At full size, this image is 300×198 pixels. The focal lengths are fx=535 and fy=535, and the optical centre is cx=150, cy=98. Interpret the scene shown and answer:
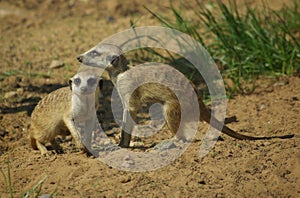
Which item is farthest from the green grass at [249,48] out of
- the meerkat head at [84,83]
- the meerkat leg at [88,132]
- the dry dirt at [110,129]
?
the meerkat leg at [88,132]

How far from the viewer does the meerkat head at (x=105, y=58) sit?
13.9 feet

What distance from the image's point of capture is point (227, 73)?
214 inches

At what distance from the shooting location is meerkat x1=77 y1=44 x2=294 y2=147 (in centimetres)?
413

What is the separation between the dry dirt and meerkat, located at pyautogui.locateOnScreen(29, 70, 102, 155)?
0.53ft

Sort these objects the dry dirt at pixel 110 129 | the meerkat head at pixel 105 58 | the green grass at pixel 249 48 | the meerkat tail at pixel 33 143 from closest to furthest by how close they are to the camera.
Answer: the dry dirt at pixel 110 129, the meerkat head at pixel 105 58, the meerkat tail at pixel 33 143, the green grass at pixel 249 48

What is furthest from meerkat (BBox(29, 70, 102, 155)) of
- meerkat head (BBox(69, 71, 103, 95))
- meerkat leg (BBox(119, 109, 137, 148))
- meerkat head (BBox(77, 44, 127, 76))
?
meerkat leg (BBox(119, 109, 137, 148))

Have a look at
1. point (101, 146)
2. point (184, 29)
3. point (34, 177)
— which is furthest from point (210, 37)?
point (34, 177)

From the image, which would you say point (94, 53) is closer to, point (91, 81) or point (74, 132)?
point (91, 81)

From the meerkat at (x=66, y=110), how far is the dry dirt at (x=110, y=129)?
0.53ft

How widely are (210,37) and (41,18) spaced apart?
8.76 ft

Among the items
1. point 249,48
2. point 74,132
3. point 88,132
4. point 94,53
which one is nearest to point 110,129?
point 88,132

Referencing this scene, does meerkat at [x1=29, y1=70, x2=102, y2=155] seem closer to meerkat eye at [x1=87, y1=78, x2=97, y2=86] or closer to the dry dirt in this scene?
meerkat eye at [x1=87, y1=78, x2=97, y2=86]

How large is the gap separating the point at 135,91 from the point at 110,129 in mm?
724

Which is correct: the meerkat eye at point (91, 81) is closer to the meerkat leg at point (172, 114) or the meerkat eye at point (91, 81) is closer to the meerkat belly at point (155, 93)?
the meerkat belly at point (155, 93)
